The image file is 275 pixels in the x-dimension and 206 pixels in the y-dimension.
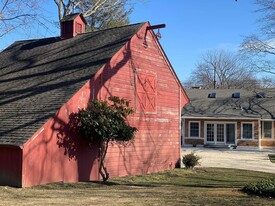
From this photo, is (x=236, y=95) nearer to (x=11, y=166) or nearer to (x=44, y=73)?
(x=44, y=73)

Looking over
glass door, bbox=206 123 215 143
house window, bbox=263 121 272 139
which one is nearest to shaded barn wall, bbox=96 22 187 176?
glass door, bbox=206 123 215 143

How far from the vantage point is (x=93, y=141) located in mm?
14531

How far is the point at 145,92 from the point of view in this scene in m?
18.3

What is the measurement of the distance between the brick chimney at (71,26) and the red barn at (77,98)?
54 millimetres

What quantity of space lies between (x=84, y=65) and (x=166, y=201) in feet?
29.4

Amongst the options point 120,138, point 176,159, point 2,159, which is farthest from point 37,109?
point 176,159

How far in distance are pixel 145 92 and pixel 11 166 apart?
7.77m

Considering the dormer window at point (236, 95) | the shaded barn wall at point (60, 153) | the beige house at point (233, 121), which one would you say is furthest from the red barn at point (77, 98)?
the dormer window at point (236, 95)

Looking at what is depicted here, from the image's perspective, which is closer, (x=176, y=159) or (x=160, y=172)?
(x=160, y=172)

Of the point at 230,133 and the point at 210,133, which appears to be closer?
the point at 230,133

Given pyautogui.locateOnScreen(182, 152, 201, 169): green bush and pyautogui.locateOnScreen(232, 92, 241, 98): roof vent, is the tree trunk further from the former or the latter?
pyautogui.locateOnScreen(232, 92, 241, 98): roof vent

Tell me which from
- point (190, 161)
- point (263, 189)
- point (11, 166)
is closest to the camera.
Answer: point (263, 189)

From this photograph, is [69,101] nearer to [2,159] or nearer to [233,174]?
[2,159]

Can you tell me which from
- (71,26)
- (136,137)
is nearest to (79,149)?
(136,137)
